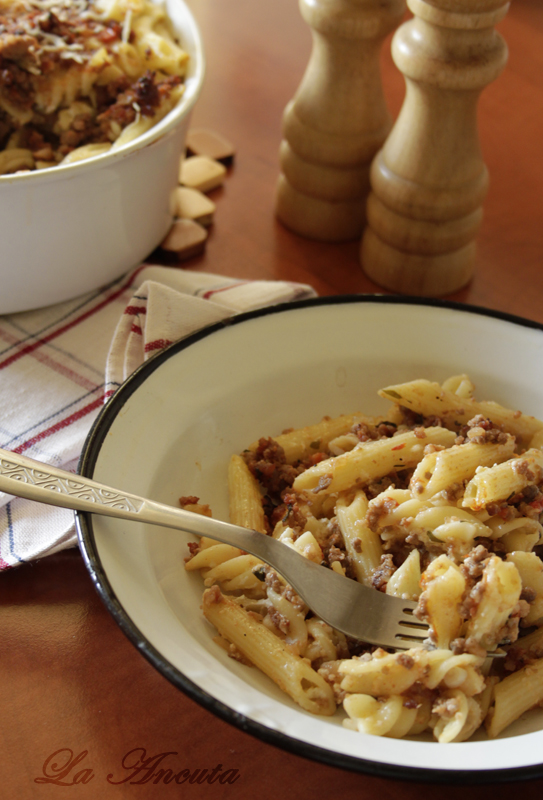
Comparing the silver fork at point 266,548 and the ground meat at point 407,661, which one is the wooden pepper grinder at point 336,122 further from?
the ground meat at point 407,661

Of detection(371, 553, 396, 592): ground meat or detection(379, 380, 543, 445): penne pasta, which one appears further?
detection(379, 380, 543, 445): penne pasta

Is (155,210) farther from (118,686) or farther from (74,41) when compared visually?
(118,686)

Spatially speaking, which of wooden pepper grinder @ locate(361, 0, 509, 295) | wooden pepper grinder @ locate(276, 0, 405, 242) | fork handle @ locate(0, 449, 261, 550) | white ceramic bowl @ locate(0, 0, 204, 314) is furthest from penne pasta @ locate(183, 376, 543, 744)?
wooden pepper grinder @ locate(276, 0, 405, 242)

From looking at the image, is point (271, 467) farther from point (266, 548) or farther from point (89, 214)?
point (89, 214)

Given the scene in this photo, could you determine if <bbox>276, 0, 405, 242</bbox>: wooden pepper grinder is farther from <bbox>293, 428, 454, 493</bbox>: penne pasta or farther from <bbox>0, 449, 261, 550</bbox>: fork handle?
<bbox>0, 449, 261, 550</bbox>: fork handle

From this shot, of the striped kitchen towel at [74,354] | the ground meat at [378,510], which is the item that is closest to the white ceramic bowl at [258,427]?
the striped kitchen towel at [74,354]
